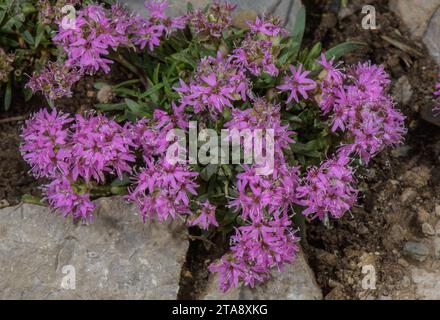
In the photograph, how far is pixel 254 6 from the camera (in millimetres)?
4160

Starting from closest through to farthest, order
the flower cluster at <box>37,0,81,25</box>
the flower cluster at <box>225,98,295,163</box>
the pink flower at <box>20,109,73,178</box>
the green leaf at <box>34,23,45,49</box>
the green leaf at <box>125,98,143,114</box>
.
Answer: the flower cluster at <box>225,98,295,163</box> → the pink flower at <box>20,109,73,178</box> → the flower cluster at <box>37,0,81,25</box> → the green leaf at <box>125,98,143,114</box> → the green leaf at <box>34,23,45,49</box>

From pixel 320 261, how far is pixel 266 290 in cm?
44

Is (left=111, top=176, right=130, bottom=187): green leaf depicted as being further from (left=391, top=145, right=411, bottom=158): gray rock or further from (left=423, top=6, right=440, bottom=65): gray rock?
(left=423, top=6, right=440, bottom=65): gray rock

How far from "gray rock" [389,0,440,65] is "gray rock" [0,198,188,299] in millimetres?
2226

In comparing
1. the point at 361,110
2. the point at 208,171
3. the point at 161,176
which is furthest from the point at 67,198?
the point at 361,110

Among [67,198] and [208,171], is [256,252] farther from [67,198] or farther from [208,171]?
[67,198]

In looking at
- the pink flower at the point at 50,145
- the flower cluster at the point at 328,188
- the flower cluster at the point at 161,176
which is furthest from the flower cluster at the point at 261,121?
the pink flower at the point at 50,145

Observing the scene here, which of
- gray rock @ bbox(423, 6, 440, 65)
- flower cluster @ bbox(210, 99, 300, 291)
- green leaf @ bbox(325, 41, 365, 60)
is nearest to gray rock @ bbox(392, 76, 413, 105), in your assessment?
gray rock @ bbox(423, 6, 440, 65)

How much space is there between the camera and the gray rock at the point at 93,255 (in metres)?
3.59

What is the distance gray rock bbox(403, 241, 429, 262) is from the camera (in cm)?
374

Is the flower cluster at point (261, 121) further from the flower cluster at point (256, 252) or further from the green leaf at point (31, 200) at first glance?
the green leaf at point (31, 200)

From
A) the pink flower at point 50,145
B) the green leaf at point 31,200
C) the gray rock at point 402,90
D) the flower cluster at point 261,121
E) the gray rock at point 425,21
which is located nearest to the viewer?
the flower cluster at point 261,121

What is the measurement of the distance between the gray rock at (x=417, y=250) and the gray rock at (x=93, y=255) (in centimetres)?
138

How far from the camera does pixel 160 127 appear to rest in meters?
3.40
